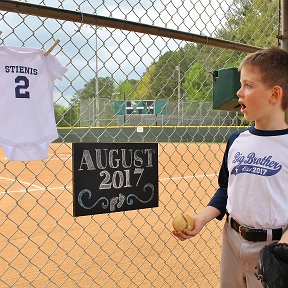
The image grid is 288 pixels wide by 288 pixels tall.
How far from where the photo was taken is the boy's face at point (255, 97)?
6.78 ft

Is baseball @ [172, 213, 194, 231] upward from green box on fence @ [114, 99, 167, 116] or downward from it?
downward

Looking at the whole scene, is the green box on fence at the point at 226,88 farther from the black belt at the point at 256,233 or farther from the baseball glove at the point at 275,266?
the baseball glove at the point at 275,266

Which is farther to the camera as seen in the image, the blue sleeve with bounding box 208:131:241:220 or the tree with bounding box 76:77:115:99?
the tree with bounding box 76:77:115:99

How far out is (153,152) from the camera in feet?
8.87

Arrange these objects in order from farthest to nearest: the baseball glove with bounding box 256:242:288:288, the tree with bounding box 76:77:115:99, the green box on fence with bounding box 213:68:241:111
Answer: the tree with bounding box 76:77:115:99, the green box on fence with bounding box 213:68:241:111, the baseball glove with bounding box 256:242:288:288

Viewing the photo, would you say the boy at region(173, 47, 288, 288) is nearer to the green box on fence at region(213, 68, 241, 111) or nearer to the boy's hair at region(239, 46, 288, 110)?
the boy's hair at region(239, 46, 288, 110)

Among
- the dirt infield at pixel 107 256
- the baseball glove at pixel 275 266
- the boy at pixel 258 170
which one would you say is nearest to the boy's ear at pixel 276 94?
the boy at pixel 258 170

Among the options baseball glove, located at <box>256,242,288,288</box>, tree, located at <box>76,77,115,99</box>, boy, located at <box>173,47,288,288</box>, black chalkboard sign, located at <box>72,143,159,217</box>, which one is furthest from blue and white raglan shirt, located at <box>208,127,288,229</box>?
tree, located at <box>76,77,115,99</box>

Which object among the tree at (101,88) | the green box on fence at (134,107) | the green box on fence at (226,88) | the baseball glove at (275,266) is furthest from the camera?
the green box on fence at (134,107)

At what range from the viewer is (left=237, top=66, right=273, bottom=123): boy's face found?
207cm

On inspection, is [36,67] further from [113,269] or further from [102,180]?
[113,269]

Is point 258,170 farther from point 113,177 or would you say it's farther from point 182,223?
point 113,177

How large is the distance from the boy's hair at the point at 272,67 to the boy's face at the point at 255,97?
0.02 meters

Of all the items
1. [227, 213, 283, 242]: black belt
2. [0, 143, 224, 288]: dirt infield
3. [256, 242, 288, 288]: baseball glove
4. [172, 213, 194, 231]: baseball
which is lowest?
[0, 143, 224, 288]: dirt infield
